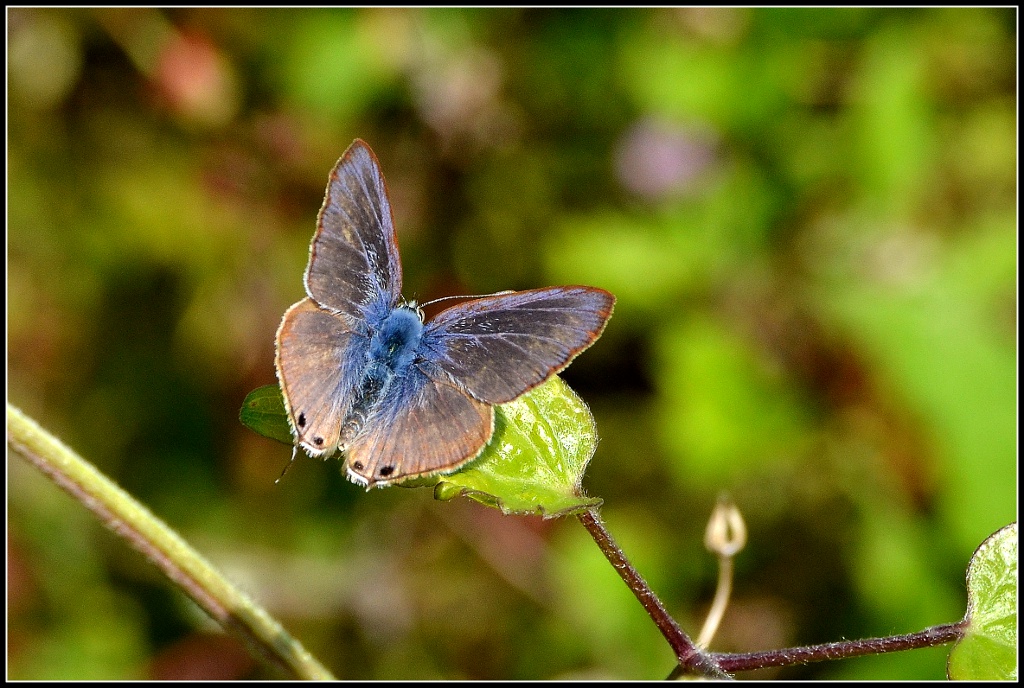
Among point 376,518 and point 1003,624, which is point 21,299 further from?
point 1003,624

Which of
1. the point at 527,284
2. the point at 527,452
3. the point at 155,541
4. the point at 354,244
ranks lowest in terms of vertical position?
the point at 527,284

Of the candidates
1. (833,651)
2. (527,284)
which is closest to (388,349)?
(833,651)

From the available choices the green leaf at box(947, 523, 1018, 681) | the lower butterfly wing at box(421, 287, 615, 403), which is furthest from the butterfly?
the green leaf at box(947, 523, 1018, 681)

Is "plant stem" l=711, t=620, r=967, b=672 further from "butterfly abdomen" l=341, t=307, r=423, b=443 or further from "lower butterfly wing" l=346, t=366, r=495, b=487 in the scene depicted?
"butterfly abdomen" l=341, t=307, r=423, b=443

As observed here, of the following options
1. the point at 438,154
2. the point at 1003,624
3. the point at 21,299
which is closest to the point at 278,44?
the point at 438,154

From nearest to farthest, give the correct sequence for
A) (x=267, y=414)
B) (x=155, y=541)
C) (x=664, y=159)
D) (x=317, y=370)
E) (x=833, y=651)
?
(x=833, y=651) → (x=155, y=541) → (x=267, y=414) → (x=317, y=370) → (x=664, y=159)

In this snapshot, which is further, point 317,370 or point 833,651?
point 317,370

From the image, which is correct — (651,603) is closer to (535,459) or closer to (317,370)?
(535,459)

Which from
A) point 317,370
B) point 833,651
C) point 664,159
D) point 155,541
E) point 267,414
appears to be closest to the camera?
point 833,651
